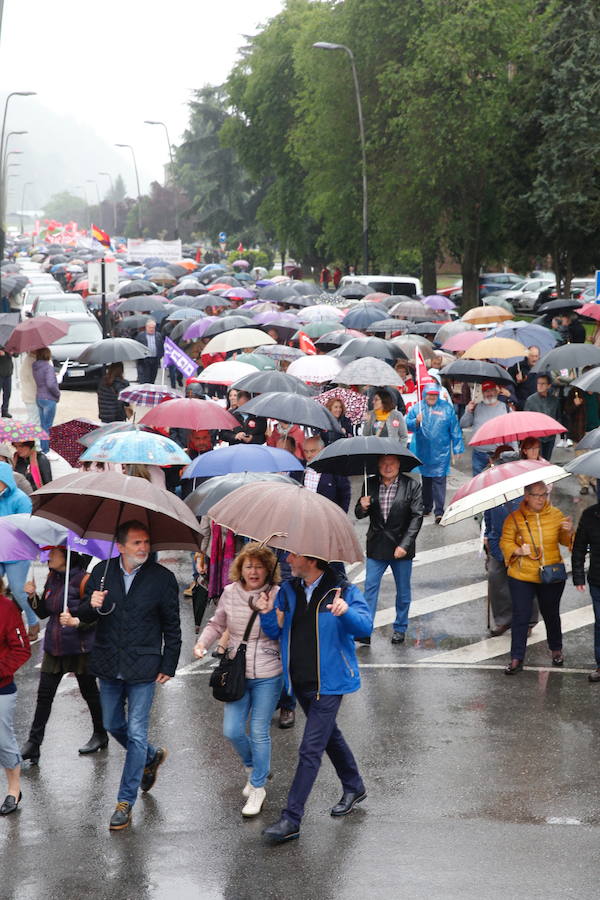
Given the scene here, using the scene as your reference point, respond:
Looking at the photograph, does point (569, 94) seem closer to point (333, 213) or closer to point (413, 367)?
point (333, 213)

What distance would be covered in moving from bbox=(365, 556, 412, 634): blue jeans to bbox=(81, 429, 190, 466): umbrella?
1858mm

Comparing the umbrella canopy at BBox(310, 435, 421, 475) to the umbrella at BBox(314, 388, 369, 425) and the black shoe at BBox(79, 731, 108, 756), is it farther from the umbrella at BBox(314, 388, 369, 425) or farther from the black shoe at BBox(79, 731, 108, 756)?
the umbrella at BBox(314, 388, 369, 425)

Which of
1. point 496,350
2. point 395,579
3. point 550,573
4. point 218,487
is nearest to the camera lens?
point 218,487

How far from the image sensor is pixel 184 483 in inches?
497

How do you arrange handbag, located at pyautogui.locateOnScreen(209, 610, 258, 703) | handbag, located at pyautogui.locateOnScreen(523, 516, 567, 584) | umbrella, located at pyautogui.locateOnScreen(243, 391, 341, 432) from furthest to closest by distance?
umbrella, located at pyautogui.locateOnScreen(243, 391, 341, 432), handbag, located at pyautogui.locateOnScreen(523, 516, 567, 584), handbag, located at pyautogui.locateOnScreen(209, 610, 258, 703)

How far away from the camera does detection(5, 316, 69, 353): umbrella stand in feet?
58.3

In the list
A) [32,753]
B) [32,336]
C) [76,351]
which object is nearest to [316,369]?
[32,336]

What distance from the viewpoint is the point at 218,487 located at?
9.06 meters

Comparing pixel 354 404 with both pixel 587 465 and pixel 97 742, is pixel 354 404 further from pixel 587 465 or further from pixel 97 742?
pixel 97 742

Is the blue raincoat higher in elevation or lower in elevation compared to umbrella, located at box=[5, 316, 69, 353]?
lower

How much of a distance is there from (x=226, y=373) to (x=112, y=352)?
6.90 ft

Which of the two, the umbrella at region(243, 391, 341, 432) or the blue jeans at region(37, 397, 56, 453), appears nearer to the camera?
the umbrella at region(243, 391, 341, 432)

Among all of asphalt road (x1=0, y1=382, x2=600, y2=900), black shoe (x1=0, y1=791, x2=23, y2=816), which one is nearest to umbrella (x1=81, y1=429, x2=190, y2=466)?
asphalt road (x1=0, y1=382, x2=600, y2=900)

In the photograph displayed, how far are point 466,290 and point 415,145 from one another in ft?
19.0
